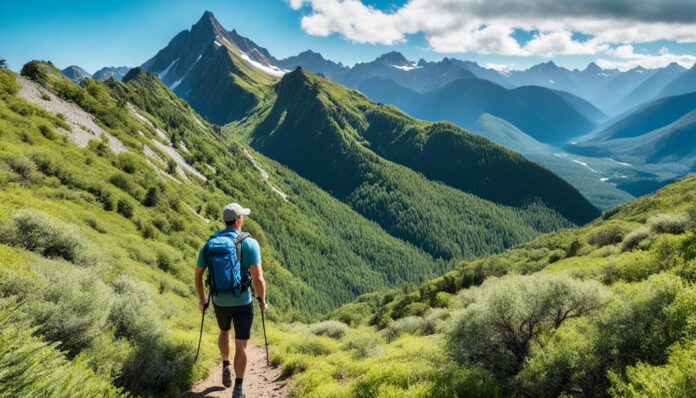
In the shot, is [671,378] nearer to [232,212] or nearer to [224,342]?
[232,212]

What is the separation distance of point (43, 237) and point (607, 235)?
72154mm

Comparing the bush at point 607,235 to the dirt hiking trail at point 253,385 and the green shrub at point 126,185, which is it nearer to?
the dirt hiking trail at point 253,385

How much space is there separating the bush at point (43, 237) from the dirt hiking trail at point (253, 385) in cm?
1242

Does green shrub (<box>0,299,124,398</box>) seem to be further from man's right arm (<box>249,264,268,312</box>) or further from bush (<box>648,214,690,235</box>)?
bush (<box>648,214,690,235</box>)

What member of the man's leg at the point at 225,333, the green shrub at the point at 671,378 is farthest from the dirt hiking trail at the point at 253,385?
the green shrub at the point at 671,378

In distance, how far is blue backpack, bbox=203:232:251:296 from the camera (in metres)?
11.4

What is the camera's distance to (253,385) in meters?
15.4

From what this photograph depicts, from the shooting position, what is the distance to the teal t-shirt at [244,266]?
11656mm

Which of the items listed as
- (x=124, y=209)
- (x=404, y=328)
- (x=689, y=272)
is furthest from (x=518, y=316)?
(x=124, y=209)

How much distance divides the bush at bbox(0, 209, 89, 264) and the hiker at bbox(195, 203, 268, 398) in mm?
14348

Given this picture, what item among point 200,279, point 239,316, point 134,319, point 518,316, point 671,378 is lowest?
point 134,319

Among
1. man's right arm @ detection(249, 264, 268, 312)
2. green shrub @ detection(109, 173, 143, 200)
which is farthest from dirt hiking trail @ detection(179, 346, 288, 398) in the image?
green shrub @ detection(109, 173, 143, 200)

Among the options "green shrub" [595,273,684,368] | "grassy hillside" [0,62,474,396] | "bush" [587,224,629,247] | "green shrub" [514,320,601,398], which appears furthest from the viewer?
"bush" [587,224,629,247]

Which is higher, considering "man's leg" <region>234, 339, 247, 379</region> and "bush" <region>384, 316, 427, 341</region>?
"man's leg" <region>234, 339, 247, 379</region>
